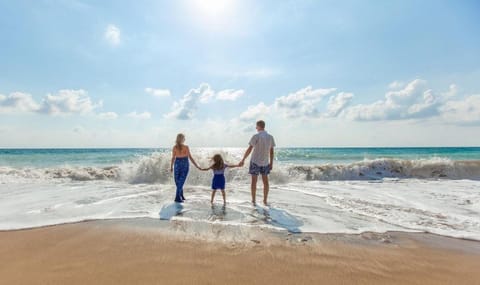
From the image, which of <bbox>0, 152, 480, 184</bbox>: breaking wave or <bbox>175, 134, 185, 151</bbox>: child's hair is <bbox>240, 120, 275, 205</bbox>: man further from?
<bbox>0, 152, 480, 184</bbox>: breaking wave

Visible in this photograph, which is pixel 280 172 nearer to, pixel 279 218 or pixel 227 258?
pixel 279 218

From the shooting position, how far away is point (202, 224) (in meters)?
5.21

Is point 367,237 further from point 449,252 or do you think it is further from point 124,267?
point 124,267

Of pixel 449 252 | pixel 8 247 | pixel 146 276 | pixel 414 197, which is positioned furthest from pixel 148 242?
pixel 414 197

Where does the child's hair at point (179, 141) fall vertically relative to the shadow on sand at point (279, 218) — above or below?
above

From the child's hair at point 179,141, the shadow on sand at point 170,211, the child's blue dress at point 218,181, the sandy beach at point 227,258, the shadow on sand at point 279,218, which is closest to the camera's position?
the sandy beach at point 227,258

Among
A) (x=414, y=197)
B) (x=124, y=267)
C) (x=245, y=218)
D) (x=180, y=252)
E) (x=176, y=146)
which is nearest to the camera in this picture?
(x=124, y=267)

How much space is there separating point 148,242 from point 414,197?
7.98 m

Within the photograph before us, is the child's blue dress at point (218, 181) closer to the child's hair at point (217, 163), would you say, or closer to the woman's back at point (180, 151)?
the child's hair at point (217, 163)

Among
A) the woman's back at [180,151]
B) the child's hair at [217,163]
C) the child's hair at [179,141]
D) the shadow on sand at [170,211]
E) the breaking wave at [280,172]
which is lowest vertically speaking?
the shadow on sand at [170,211]

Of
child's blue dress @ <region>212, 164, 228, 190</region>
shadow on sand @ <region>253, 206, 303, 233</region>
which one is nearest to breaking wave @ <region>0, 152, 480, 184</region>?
child's blue dress @ <region>212, 164, 228, 190</region>

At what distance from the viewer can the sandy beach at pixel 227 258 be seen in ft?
10.2

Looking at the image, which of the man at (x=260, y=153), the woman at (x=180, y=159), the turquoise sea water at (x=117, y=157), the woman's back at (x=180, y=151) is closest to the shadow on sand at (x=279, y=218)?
the man at (x=260, y=153)

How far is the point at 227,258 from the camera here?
11.8ft
